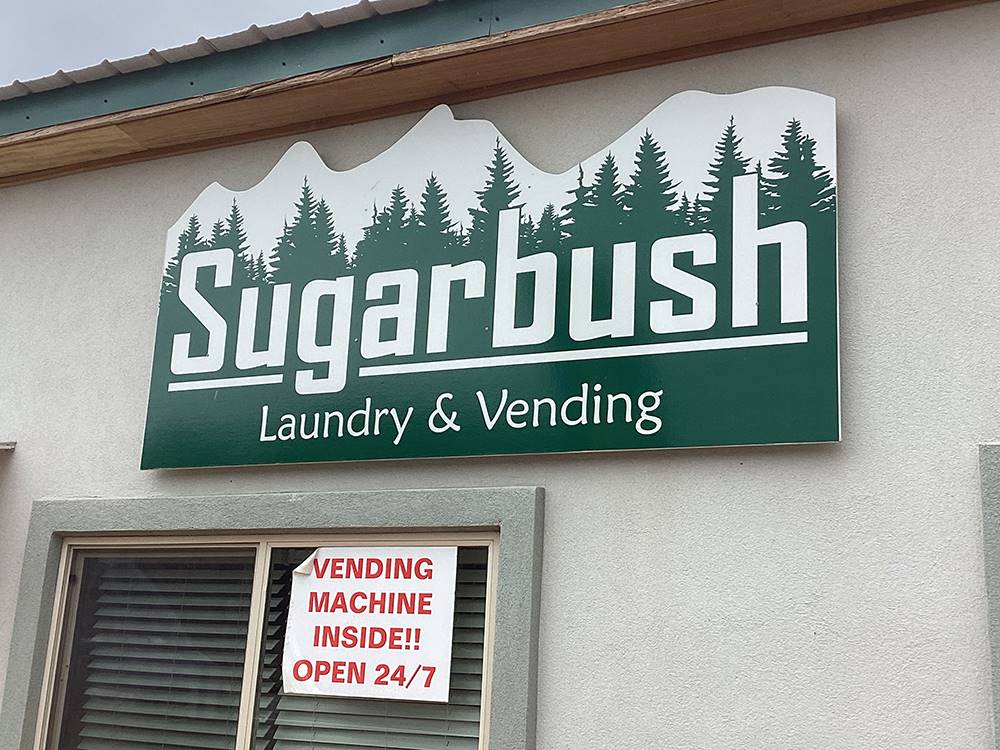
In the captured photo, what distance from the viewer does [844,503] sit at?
430 cm

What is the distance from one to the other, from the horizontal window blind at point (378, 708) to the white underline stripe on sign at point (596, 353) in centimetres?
78

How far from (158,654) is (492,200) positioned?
2.58m

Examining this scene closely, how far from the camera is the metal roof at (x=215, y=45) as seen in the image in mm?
5434

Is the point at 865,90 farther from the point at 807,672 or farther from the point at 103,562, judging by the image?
the point at 103,562

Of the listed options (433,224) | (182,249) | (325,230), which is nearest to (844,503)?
(433,224)

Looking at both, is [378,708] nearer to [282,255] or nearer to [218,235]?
[282,255]

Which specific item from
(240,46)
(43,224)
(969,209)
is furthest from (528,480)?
(43,224)

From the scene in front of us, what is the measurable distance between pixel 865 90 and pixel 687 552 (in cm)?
192

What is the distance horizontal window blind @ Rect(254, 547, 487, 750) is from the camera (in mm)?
4824

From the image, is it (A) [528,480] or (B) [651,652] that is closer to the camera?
(B) [651,652]

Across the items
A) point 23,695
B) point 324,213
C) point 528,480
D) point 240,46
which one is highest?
point 240,46

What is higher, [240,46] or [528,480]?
[240,46]

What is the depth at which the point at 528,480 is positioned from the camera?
485cm

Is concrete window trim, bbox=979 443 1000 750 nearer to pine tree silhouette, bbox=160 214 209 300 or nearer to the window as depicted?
the window
